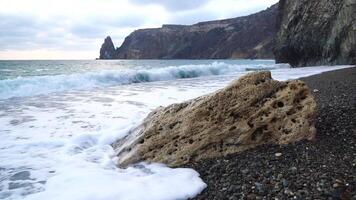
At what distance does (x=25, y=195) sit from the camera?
391cm

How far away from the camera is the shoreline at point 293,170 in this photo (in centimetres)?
343

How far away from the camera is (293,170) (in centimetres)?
384

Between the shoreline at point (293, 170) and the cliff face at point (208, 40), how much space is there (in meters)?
91.7

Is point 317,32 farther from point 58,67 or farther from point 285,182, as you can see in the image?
point 58,67

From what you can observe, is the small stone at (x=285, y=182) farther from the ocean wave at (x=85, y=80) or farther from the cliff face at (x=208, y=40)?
the cliff face at (x=208, y=40)

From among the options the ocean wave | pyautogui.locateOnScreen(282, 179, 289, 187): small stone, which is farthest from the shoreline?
the ocean wave

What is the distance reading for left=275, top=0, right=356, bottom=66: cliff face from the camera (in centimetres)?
2212

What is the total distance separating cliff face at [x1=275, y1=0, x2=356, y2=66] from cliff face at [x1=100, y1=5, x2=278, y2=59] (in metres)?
62.4

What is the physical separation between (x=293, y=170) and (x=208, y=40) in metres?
113

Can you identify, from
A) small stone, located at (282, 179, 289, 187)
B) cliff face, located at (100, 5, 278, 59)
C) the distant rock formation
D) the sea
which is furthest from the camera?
the distant rock formation

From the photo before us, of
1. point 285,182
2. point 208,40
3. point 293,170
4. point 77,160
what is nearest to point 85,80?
point 77,160

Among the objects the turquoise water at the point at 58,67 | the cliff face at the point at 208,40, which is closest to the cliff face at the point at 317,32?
the turquoise water at the point at 58,67

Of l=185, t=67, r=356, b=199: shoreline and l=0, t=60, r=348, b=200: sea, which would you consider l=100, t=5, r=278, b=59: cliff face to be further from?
l=185, t=67, r=356, b=199: shoreline

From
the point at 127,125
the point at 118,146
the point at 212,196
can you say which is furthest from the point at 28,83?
the point at 212,196
